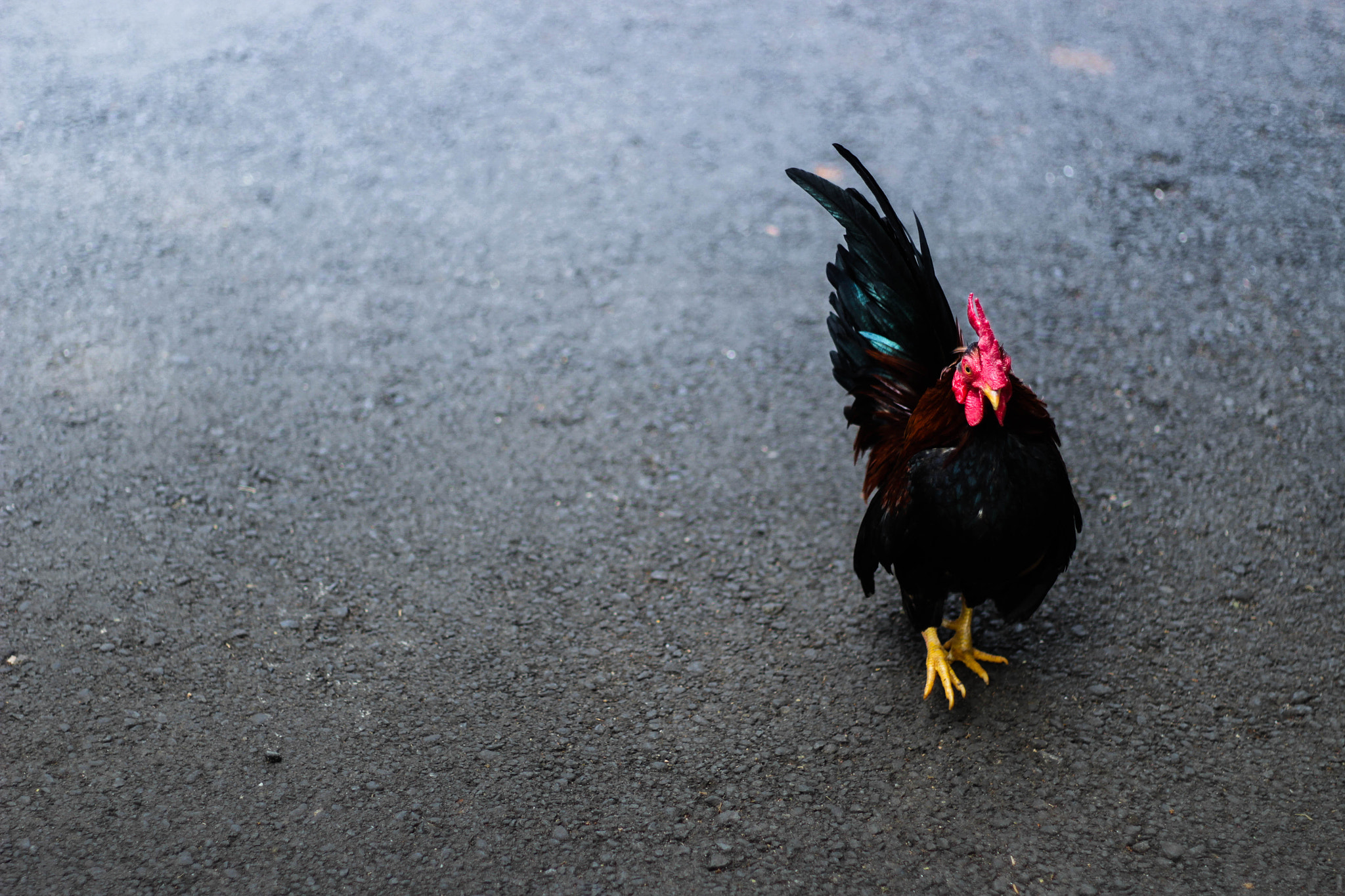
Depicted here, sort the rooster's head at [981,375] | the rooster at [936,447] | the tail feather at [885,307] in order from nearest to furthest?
the rooster's head at [981,375], the rooster at [936,447], the tail feather at [885,307]

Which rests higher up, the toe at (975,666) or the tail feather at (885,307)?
the tail feather at (885,307)

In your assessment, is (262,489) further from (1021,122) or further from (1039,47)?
(1039,47)

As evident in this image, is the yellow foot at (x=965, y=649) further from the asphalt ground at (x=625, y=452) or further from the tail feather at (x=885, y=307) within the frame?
the tail feather at (x=885, y=307)

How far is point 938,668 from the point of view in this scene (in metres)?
3.19

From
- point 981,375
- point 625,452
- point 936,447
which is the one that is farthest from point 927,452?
point 625,452

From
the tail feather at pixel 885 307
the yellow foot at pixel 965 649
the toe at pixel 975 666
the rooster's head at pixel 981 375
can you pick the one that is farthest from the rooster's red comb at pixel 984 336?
the toe at pixel 975 666

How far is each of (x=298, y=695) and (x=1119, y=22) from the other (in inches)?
253

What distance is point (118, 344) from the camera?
4.50 meters

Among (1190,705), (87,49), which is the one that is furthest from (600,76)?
(1190,705)

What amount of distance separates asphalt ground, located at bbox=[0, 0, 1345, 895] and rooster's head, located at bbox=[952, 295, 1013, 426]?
981 mm

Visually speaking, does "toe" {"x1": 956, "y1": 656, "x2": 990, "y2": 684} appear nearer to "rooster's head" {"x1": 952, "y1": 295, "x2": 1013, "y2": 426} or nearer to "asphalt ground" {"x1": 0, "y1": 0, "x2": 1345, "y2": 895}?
"asphalt ground" {"x1": 0, "y1": 0, "x2": 1345, "y2": 895}

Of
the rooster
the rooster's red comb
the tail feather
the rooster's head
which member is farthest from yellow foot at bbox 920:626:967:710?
the rooster's red comb

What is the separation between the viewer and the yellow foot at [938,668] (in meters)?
3.15

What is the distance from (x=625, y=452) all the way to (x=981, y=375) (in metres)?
1.75
